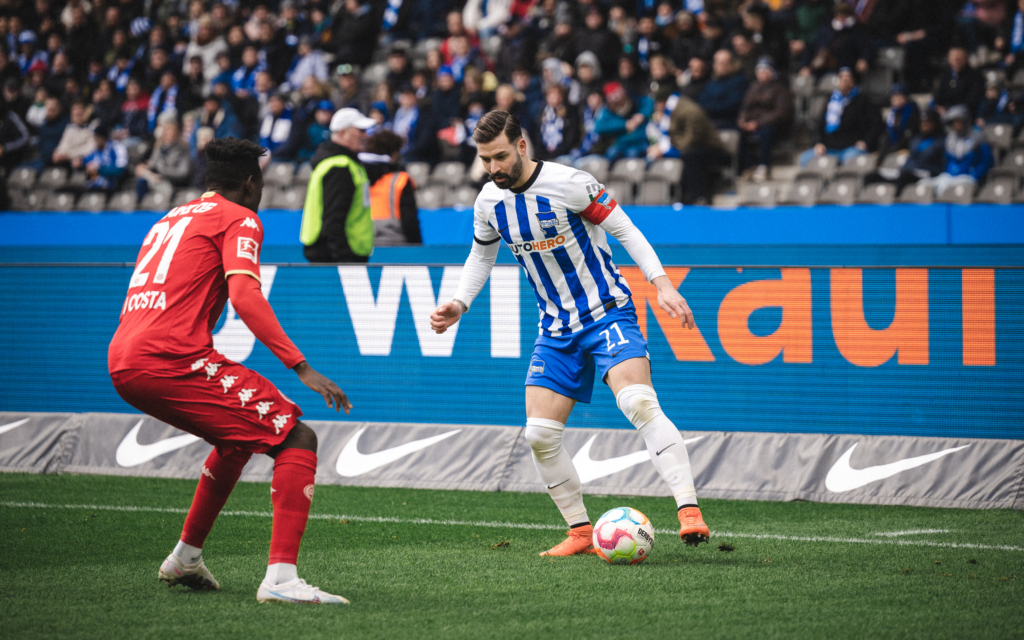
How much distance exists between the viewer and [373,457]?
8.05m

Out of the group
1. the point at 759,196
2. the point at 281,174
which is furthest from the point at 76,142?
the point at 759,196

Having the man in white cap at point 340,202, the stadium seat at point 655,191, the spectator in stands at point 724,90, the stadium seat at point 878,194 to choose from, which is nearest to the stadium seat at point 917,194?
the stadium seat at point 878,194

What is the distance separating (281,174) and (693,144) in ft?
20.2

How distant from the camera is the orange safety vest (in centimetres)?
978

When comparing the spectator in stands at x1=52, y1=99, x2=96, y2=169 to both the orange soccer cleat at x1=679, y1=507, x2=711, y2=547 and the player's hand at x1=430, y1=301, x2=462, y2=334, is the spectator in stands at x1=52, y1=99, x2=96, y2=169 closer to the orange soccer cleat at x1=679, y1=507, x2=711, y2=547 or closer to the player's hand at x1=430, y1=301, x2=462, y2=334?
the player's hand at x1=430, y1=301, x2=462, y2=334

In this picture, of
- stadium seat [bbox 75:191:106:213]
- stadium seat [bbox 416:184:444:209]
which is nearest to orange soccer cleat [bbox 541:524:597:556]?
stadium seat [bbox 416:184:444:209]

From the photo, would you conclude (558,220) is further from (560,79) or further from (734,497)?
(560,79)

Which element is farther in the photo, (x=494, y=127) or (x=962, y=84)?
(x=962, y=84)

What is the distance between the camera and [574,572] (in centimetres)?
503

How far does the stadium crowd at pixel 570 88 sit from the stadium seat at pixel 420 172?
0.14ft

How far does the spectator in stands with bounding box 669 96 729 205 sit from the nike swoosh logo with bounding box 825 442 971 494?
671 centimetres

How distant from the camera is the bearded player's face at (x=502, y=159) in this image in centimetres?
525

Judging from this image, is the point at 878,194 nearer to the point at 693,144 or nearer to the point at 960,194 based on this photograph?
the point at 960,194

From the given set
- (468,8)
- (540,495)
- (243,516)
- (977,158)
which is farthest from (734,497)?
(468,8)
